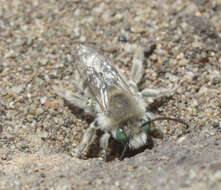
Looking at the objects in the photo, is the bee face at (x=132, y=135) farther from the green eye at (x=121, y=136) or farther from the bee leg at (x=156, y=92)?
the bee leg at (x=156, y=92)

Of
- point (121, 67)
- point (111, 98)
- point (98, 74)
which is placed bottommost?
point (111, 98)

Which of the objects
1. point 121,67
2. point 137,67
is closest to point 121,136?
point 137,67

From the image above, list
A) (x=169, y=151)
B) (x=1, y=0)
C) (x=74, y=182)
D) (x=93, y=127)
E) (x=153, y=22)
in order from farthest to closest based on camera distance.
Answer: (x=1, y=0)
(x=153, y=22)
(x=93, y=127)
(x=169, y=151)
(x=74, y=182)

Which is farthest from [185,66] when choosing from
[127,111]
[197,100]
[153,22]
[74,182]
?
[74,182]

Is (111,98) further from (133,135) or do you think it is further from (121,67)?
(121,67)

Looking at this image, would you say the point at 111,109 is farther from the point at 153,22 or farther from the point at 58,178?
the point at 153,22

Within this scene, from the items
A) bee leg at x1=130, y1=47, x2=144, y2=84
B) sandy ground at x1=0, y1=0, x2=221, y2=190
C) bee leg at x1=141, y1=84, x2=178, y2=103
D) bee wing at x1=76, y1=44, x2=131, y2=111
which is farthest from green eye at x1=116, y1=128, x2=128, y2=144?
bee leg at x1=130, y1=47, x2=144, y2=84
